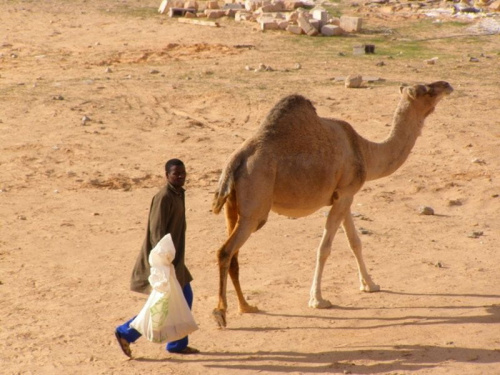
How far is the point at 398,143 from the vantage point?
31.4 ft

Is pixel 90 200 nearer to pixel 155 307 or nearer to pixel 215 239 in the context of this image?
pixel 215 239

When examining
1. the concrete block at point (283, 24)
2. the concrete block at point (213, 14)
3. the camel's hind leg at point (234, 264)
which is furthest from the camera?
the concrete block at point (213, 14)

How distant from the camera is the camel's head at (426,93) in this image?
30.9ft

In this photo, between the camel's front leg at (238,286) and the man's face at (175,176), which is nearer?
the man's face at (175,176)

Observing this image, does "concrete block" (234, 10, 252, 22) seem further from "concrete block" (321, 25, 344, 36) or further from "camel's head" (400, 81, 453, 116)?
"camel's head" (400, 81, 453, 116)

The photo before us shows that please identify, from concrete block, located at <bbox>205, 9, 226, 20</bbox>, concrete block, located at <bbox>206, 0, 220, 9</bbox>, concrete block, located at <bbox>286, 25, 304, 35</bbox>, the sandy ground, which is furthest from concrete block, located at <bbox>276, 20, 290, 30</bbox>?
concrete block, located at <bbox>206, 0, 220, 9</bbox>

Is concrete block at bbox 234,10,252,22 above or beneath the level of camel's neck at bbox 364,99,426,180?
above

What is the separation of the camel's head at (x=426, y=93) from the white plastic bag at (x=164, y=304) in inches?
141

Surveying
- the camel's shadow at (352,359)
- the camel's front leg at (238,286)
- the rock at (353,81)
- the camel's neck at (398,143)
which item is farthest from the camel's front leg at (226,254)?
the rock at (353,81)

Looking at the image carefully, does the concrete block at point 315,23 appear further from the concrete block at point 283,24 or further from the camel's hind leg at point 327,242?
the camel's hind leg at point 327,242

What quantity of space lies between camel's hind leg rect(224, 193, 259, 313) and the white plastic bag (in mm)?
1275

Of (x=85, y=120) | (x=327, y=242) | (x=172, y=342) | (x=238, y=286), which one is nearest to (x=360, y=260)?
(x=327, y=242)

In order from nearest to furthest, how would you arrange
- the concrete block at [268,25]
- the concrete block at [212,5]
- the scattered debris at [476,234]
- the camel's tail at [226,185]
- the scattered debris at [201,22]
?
1. the camel's tail at [226,185]
2. the scattered debris at [476,234]
3. the concrete block at [268,25]
4. the scattered debris at [201,22]
5. the concrete block at [212,5]

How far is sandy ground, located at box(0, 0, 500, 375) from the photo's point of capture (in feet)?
25.8
